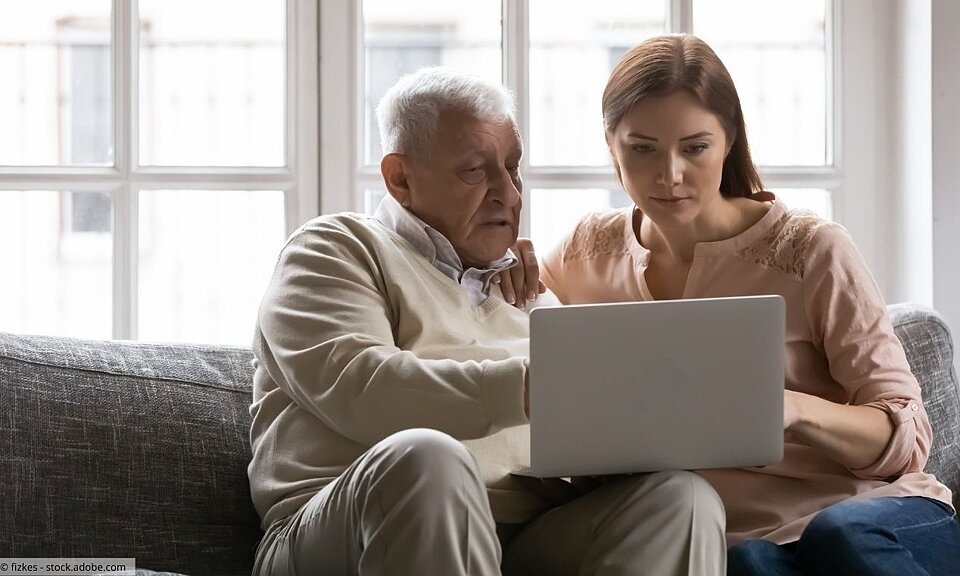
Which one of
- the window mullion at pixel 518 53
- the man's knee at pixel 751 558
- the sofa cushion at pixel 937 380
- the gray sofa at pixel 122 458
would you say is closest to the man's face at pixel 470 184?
the gray sofa at pixel 122 458

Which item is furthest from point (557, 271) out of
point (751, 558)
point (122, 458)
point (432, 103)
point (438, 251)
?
point (122, 458)

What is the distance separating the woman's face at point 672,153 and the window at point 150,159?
97cm

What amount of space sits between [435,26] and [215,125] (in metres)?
0.58

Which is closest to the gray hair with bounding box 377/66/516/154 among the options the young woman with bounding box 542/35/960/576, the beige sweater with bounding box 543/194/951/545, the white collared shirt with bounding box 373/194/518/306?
the white collared shirt with bounding box 373/194/518/306

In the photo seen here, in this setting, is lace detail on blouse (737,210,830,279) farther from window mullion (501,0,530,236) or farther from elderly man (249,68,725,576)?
window mullion (501,0,530,236)

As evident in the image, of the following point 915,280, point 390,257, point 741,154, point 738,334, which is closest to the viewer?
point 738,334

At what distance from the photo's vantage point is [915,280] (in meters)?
2.67

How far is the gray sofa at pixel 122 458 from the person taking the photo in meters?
1.85

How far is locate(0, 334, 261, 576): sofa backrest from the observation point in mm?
1852

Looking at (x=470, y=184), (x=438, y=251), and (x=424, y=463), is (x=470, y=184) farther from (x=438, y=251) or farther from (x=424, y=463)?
(x=424, y=463)

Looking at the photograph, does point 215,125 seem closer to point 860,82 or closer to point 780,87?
point 780,87

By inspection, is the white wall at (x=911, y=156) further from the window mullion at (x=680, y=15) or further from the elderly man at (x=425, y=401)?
the elderly man at (x=425, y=401)

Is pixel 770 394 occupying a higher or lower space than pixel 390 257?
lower

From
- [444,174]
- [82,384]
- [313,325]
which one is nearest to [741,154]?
[444,174]
